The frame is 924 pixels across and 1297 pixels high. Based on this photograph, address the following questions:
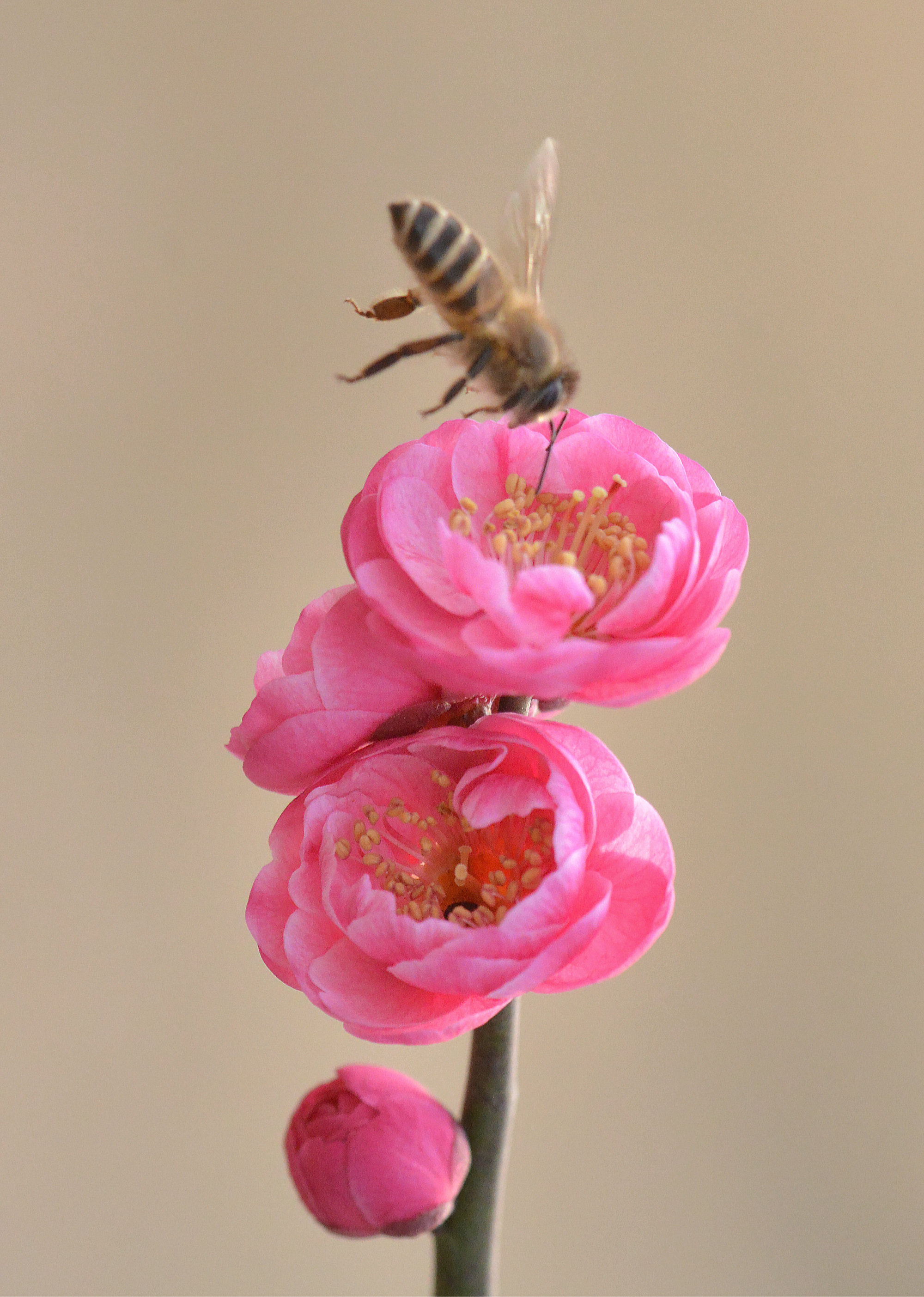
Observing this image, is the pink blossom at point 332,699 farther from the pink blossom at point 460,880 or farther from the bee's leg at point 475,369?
the bee's leg at point 475,369

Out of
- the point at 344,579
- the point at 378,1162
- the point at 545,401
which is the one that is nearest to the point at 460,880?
the point at 378,1162

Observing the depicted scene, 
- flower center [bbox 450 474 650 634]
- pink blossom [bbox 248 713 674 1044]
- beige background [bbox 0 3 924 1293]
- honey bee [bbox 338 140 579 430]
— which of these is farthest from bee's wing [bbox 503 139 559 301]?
beige background [bbox 0 3 924 1293]

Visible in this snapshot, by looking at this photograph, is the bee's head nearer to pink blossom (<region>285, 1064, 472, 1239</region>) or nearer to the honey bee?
the honey bee

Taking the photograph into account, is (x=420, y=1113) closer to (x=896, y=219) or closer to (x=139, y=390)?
(x=139, y=390)

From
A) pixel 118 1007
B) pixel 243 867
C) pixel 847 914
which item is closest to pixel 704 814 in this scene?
pixel 847 914

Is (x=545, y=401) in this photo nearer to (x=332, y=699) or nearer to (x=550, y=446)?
(x=550, y=446)

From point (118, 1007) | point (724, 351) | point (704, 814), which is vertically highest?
point (724, 351)
